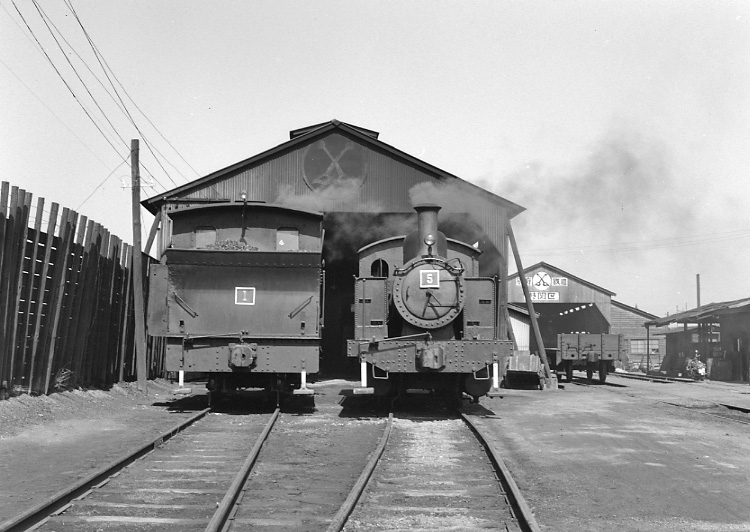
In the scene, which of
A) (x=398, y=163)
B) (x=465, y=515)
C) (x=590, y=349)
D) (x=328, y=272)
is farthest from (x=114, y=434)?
(x=590, y=349)

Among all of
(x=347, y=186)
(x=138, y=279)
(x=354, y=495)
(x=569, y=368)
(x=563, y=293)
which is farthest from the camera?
(x=563, y=293)

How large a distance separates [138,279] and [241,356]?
515 centimetres

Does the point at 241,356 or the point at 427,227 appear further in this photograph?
the point at 427,227

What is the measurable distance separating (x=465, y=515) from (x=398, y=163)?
14.7 metres

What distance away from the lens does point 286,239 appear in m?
12.5

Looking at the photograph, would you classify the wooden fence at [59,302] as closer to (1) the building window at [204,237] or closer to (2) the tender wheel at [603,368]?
(1) the building window at [204,237]

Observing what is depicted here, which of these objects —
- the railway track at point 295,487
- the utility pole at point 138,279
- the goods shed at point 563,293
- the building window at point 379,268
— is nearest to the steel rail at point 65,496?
the railway track at point 295,487

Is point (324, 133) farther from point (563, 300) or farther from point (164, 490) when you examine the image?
point (563, 300)

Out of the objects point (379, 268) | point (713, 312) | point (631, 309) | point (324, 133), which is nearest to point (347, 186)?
point (324, 133)

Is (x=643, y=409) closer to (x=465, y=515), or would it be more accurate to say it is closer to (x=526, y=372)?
(x=526, y=372)

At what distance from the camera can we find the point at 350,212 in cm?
1944

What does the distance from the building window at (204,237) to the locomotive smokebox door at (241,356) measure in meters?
1.88

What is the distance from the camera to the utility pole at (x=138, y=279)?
15461mm

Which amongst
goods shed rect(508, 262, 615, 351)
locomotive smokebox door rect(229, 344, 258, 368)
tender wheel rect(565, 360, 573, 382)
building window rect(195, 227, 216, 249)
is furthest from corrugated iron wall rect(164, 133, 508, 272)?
goods shed rect(508, 262, 615, 351)
